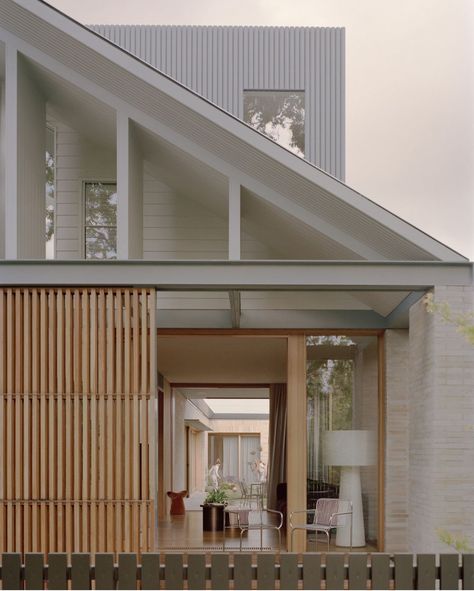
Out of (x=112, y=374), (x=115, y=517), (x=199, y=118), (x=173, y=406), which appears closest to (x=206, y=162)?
(x=199, y=118)

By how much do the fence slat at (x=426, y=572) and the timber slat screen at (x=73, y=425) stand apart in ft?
11.2

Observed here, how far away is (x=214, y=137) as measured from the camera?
9633 mm

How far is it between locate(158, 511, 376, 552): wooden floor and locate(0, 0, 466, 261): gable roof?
4.31 meters

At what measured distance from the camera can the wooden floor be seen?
12.3 meters

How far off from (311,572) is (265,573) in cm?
31

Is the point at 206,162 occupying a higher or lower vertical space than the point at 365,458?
higher

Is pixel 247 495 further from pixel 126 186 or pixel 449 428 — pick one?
pixel 126 186

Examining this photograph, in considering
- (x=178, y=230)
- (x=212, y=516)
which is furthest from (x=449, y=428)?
(x=212, y=516)

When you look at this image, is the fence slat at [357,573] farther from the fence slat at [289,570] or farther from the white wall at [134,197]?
the white wall at [134,197]

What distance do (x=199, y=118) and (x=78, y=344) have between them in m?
2.54

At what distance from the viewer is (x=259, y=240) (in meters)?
12.3

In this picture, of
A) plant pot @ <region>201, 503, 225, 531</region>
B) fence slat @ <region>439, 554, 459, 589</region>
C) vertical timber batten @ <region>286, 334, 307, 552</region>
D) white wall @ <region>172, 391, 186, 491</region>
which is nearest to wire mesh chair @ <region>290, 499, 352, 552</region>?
vertical timber batten @ <region>286, 334, 307, 552</region>

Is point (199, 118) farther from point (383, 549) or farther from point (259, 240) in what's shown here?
point (383, 549)

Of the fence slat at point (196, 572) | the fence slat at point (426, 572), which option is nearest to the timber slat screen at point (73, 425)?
the fence slat at point (196, 572)
